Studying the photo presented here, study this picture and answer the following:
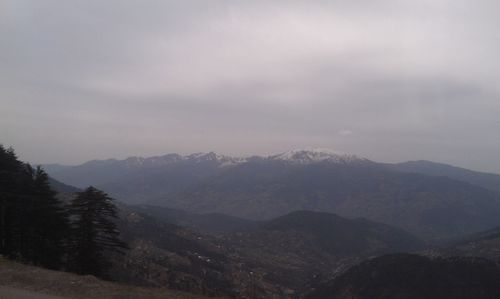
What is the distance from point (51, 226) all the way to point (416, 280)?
13591 centimetres

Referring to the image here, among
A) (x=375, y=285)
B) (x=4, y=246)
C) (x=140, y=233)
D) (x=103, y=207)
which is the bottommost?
(x=375, y=285)

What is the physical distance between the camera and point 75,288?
25016 mm

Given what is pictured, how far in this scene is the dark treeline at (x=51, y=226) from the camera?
43.8 m

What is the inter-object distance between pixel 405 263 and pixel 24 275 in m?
162

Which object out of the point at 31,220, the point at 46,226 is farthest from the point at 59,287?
the point at 46,226

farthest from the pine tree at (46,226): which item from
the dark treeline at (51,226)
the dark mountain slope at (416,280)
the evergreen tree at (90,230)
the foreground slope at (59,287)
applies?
the dark mountain slope at (416,280)

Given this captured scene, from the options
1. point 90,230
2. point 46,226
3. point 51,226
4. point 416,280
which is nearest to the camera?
point 90,230

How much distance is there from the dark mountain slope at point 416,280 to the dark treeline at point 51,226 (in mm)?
124311

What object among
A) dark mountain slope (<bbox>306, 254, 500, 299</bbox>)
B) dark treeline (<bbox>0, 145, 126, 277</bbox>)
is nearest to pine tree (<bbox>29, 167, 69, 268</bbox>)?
dark treeline (<bbox>0, 145, 126, 277</bbox>)

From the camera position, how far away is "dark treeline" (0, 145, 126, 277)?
43.8 m

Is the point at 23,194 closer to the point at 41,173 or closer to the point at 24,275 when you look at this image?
the point at 41,173

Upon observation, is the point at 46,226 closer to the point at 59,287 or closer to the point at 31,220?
the point at 31,220

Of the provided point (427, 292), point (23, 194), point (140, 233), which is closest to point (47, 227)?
point (23, 194)

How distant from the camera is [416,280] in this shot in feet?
504
